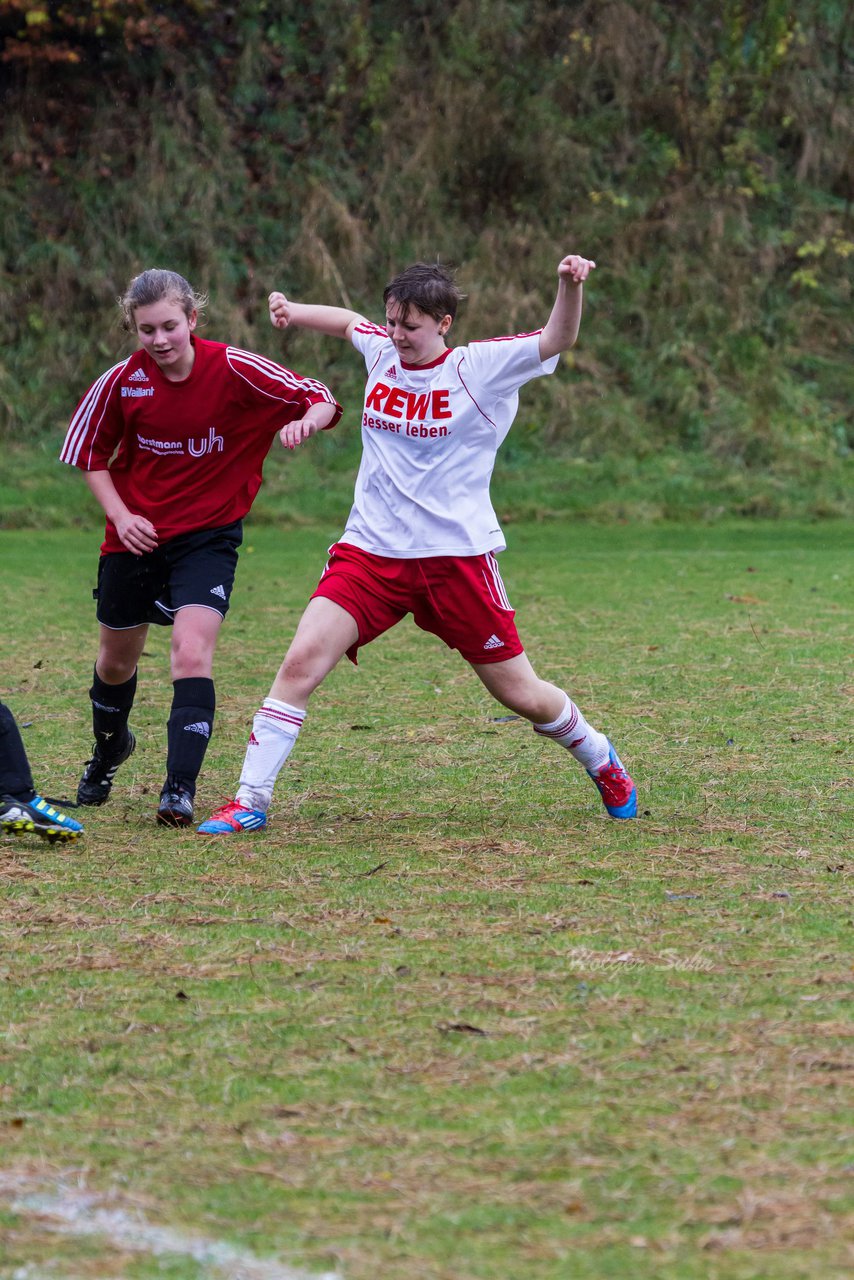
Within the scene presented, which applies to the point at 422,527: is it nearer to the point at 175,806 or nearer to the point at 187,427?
the point at 187,427

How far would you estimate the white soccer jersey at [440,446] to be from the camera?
5.36 m

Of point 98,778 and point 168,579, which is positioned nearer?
point 168,579

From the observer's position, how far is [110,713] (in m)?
6.01

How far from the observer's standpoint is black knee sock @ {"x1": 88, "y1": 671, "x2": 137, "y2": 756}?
5992mm

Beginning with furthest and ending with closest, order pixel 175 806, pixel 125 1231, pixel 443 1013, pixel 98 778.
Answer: pixel 98 778 < pixel 175 806 < pixel 443 1013 < pixel 125 1231

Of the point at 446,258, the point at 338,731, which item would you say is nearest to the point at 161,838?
the point at 338,731

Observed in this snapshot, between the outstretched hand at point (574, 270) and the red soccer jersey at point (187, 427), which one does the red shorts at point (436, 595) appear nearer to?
the red soccer jersey at point (187, 427)

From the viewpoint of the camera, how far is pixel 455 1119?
2961mm

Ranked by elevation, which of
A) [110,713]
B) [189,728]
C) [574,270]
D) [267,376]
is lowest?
[110,713]

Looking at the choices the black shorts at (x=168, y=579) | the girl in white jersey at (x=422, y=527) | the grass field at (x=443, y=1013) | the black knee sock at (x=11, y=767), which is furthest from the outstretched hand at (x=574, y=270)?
the black knee sock at (x=11, y=767)

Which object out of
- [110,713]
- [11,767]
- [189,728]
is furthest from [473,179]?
[11,767]

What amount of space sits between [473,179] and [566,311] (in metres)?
17.8

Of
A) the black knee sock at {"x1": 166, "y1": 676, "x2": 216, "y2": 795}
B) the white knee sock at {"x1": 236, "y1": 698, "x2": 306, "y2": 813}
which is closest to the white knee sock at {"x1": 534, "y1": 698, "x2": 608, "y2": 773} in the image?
the white knee sock at {"x1": 236, "y1": 698, "x2": 306, "y2": 813}

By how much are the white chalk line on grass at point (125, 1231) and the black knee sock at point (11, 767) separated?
246 cm
